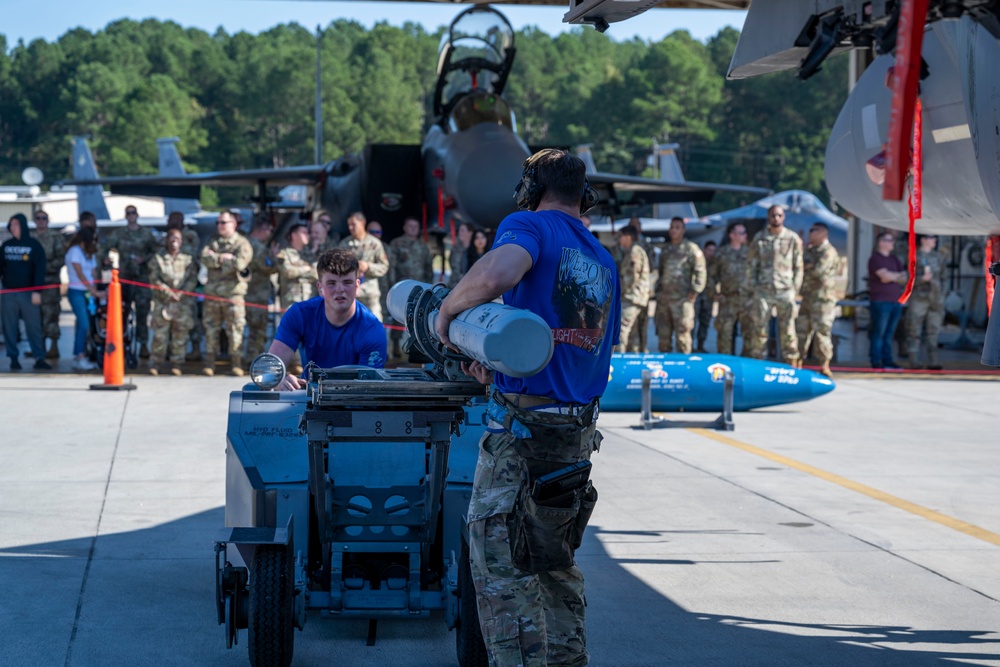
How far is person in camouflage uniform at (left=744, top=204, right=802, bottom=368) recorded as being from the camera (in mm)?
14039

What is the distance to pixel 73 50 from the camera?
4390 inches

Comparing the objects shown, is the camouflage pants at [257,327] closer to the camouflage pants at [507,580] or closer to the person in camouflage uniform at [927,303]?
the person in camouflage uniform at [927,303]

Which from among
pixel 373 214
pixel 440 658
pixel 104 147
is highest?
pixel 104 147

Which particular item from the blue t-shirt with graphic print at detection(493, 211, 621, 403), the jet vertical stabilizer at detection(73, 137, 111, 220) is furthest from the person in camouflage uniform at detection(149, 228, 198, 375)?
the jet vertical stabilizer at detection(73, 137, 111, 220)

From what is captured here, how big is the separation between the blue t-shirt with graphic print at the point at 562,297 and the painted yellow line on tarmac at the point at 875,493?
4006mm

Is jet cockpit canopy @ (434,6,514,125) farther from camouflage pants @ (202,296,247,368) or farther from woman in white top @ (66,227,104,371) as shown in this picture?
woman in white top @ (66,227,104,371)

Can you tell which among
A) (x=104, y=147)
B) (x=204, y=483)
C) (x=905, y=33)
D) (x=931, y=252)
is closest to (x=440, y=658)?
(x=905, y=33)

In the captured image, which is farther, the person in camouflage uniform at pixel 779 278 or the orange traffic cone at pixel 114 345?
the person in camouflage uniform at pixel 779 278

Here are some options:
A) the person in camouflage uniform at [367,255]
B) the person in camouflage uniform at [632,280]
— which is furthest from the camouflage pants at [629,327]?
the person in camouflage uniform at [367,255]

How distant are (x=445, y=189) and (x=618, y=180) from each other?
13.5 feet

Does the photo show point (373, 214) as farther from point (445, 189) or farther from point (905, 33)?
point (905, 33)

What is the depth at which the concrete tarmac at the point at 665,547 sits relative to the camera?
4734 millimetres

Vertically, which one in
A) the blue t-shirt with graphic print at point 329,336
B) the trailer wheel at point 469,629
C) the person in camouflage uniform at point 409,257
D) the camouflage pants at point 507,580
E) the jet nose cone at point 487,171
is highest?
the jet nose cone at point 487,171

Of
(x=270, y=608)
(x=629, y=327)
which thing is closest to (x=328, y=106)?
(x=629, y=327)
